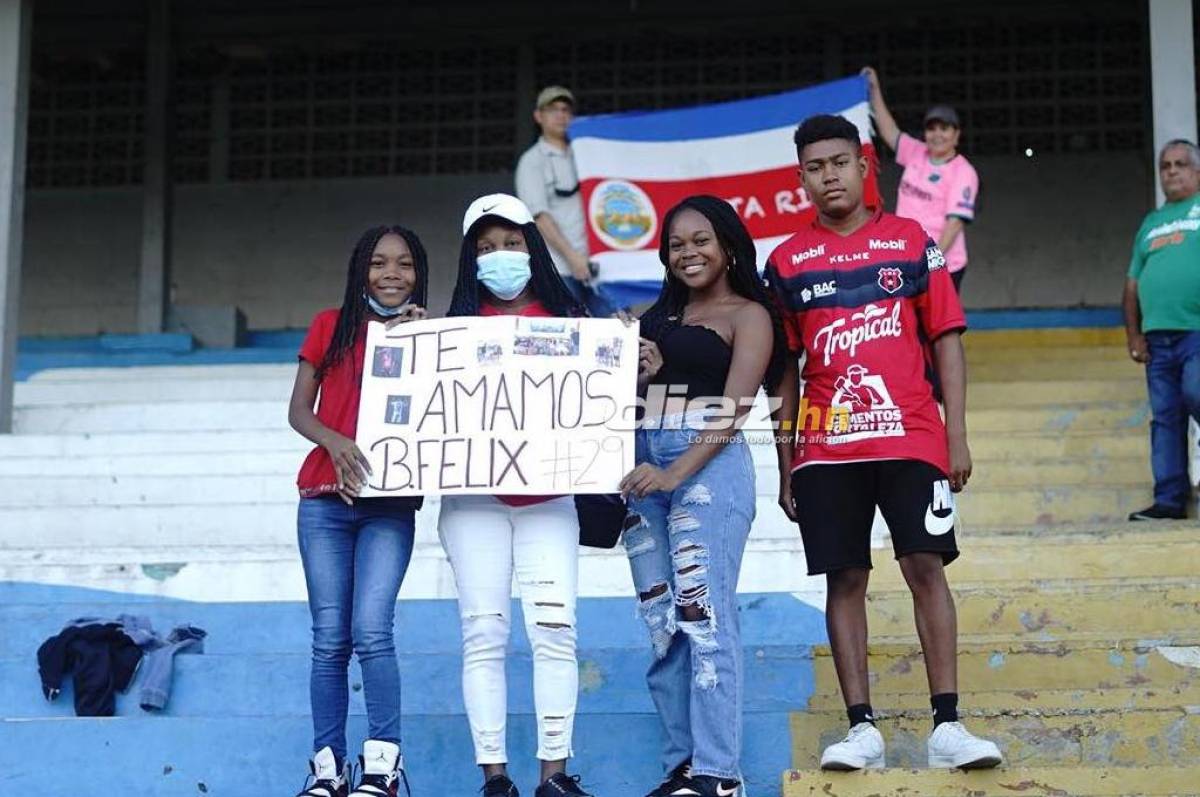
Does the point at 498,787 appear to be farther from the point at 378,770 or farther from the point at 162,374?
the point at 162,374

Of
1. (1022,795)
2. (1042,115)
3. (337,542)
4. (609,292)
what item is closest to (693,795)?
(1022,795)

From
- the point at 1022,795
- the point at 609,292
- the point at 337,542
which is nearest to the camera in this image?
the point at 1022,795

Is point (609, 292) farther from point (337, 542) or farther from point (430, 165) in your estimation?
point (337, 542)

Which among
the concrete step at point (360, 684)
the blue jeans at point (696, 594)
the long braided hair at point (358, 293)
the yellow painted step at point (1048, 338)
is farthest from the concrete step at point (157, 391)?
the blue jeans at point (696, 594)

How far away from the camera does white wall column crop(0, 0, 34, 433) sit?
8.51 metres

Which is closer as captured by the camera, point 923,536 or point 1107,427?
point 923,536

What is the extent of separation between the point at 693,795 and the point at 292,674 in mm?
1745

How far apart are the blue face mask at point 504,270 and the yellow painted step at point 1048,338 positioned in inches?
224

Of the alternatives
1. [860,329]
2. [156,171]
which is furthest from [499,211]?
[156,171]

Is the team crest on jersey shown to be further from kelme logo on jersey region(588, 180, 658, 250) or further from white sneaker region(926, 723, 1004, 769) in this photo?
kelme logo on jersey region(588, 180, 658, 250)

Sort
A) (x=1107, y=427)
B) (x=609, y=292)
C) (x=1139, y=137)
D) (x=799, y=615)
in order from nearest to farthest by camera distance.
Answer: (x=799, y=615), (x=1107, y=427), (x=609, y=292), (x=1139, y=137)

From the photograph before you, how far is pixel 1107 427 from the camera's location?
7.68 metres

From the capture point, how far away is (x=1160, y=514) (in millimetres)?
6641

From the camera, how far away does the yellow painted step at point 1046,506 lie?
22.4 ft
